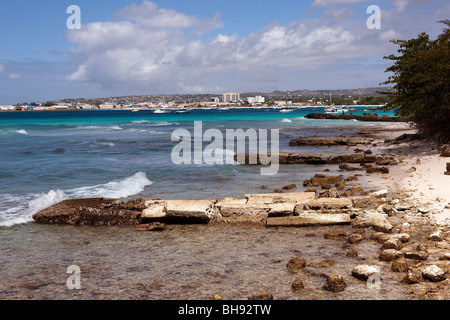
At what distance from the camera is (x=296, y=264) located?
7242 mm

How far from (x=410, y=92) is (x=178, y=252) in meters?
17.9

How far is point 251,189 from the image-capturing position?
1535 centimetres

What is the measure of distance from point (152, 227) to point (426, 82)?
17595 millimetres

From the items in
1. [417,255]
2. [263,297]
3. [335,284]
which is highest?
[417,255]

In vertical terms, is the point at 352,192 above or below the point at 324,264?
above

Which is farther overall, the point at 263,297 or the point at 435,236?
the point at 435,236

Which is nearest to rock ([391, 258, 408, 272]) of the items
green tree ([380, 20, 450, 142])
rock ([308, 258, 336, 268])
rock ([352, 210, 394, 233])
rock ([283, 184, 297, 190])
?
rock ([308, 258, 336, 268])

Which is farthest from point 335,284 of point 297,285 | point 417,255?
point 417,255

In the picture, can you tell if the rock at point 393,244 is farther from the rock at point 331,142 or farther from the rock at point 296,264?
the rock at point 331,142

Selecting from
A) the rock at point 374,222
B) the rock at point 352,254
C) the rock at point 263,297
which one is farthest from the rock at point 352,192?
the rock at point 263,297

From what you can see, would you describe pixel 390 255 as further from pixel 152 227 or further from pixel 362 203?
pixel 152 227

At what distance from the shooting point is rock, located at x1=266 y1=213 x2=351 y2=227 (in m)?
9.86

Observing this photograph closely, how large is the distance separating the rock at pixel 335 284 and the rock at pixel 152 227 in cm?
A: 508
